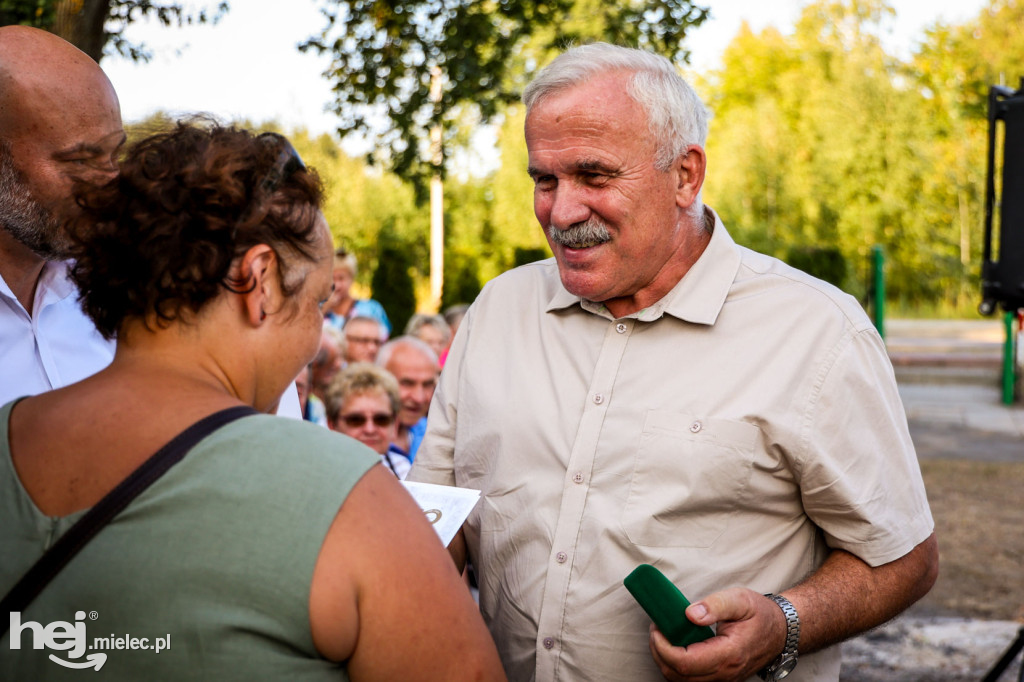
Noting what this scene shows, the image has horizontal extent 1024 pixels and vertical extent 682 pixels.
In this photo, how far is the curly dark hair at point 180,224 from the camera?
51.4 inches

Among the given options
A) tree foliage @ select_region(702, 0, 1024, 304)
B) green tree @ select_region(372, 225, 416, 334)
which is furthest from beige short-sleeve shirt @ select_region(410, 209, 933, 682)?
tree foliage @ select_region(702, 0, 1024, 304)

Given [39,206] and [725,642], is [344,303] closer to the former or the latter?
[39,206]

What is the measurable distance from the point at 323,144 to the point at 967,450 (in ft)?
77.8

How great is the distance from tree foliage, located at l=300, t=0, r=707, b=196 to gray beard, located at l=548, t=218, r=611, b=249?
4.33 m

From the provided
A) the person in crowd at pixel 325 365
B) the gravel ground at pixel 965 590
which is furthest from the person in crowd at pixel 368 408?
the gravel ground at pixel 965 590

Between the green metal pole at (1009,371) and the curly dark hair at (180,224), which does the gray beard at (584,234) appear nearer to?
the curly dark hair at (180,224)

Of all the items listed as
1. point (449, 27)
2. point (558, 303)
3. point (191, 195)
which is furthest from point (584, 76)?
point (449, 27)

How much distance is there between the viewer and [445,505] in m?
2.00

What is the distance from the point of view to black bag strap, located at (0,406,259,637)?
1.19m

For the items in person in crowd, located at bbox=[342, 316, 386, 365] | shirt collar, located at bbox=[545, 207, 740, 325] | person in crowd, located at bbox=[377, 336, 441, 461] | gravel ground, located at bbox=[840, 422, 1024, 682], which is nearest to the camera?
shirt collar, located at bbox=[545, 207, 740, 325]

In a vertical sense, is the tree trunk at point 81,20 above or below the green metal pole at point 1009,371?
above

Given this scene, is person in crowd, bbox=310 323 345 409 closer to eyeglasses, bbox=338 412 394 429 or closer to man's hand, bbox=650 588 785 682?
eyeglasses, bbox=338 412 394 429

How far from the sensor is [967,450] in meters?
10.5

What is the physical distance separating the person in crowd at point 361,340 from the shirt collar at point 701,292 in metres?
4.93
